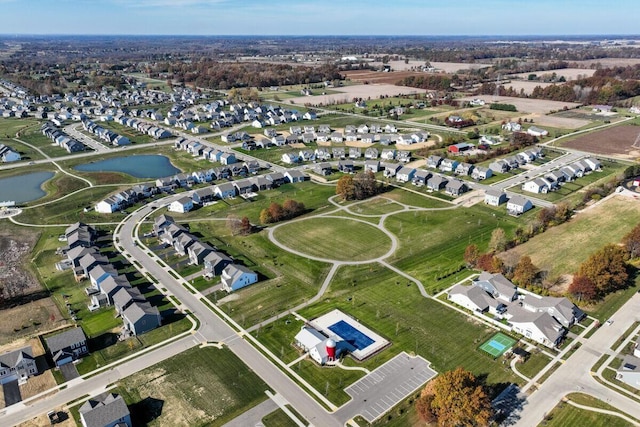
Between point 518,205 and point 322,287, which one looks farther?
point 518,205

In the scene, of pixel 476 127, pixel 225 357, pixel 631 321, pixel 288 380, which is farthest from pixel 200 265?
pixel 476 127

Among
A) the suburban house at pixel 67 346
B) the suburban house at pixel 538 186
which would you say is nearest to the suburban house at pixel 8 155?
the suburban house at pixel 67 346

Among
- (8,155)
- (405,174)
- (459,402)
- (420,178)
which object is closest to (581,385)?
(459,402)

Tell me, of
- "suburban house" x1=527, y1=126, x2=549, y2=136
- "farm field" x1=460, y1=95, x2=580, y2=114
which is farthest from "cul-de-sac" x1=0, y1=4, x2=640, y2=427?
"farm field" x1=460, y1=95, x2=580, y2=114

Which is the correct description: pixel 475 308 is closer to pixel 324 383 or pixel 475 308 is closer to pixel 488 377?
pixel 488 377

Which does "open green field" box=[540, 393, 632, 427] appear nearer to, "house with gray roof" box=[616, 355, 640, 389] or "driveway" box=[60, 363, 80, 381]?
"house with gray roof" box=[616, 355, 640, 389]

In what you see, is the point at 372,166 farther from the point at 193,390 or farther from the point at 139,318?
the point at 193,390
